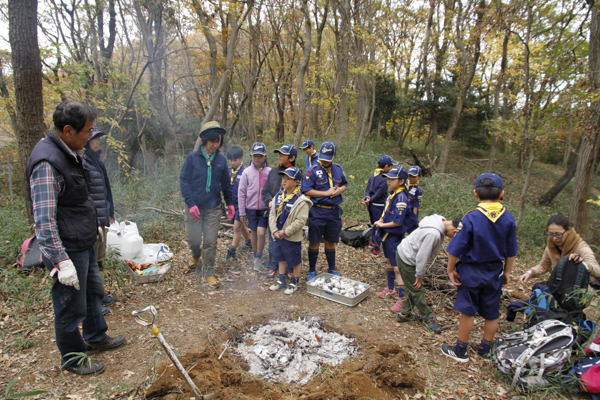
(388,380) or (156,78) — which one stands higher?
(156,78)

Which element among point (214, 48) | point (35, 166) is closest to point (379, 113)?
point (214, 48)

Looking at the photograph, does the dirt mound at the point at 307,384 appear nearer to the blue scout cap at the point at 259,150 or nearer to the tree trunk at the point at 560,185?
the blue scout cap at the point at 259,150

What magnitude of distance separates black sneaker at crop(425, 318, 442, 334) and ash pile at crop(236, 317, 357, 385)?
101 cm

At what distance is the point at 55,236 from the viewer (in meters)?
2.37

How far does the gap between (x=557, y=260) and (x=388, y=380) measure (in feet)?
8.80

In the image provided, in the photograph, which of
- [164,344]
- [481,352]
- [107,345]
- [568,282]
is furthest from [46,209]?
[568,282]

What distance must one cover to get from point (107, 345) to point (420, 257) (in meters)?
3.40

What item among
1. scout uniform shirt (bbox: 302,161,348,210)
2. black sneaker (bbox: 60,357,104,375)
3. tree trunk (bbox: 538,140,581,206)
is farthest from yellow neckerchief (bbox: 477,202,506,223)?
tree trunk (bbox: 538,140,581,206)

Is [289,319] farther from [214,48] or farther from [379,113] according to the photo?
[379,113]

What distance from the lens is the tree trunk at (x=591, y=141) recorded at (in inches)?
264

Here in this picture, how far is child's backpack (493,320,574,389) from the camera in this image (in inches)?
109

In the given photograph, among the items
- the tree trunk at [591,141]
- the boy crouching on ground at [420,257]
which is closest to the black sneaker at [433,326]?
the boy crouching on ground at [420,257]

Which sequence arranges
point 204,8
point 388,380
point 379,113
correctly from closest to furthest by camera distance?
point 388,380
point 204,8
point 379,113

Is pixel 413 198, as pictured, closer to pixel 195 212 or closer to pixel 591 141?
pixel 195 212
